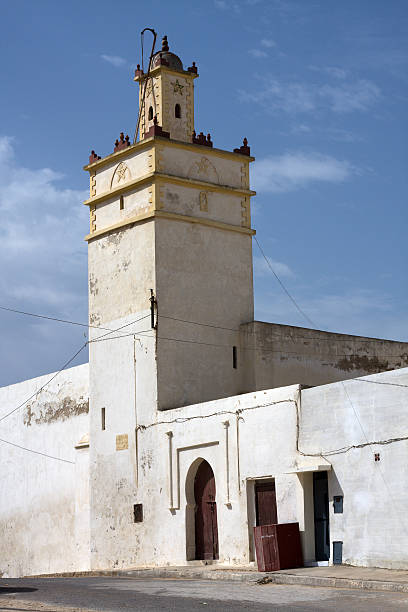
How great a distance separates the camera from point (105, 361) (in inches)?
999

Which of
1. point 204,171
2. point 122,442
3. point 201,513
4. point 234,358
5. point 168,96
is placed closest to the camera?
point 201,513

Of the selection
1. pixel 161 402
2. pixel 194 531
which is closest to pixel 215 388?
pixel 161 402

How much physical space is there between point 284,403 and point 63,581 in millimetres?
5427

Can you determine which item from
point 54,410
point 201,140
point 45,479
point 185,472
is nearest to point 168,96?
point 201,140

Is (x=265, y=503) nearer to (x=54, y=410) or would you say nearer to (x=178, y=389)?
(x=178, y=389)

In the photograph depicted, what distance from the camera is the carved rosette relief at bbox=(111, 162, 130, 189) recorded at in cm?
2533

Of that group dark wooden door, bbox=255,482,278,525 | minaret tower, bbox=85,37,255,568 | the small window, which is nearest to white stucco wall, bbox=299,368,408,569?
dark wooden door, bbox=255,482,278,525

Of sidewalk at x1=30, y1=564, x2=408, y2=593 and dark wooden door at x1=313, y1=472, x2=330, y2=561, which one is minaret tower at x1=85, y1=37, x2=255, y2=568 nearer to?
sidewalk at x1=30, y1=564, x2=408, y2=593

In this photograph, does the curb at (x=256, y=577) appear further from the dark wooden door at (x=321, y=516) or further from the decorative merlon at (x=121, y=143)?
the decorative merlon at (x=121, y=143)

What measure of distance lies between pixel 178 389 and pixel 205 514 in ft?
10.1

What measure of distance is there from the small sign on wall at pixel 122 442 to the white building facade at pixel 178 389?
2.1 inches

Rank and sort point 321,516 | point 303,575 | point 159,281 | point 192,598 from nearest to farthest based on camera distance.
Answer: point 192,598, point 303,575, point 321,516, point 159,281

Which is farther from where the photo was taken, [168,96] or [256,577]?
[168,96]

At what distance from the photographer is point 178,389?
78.2ft
